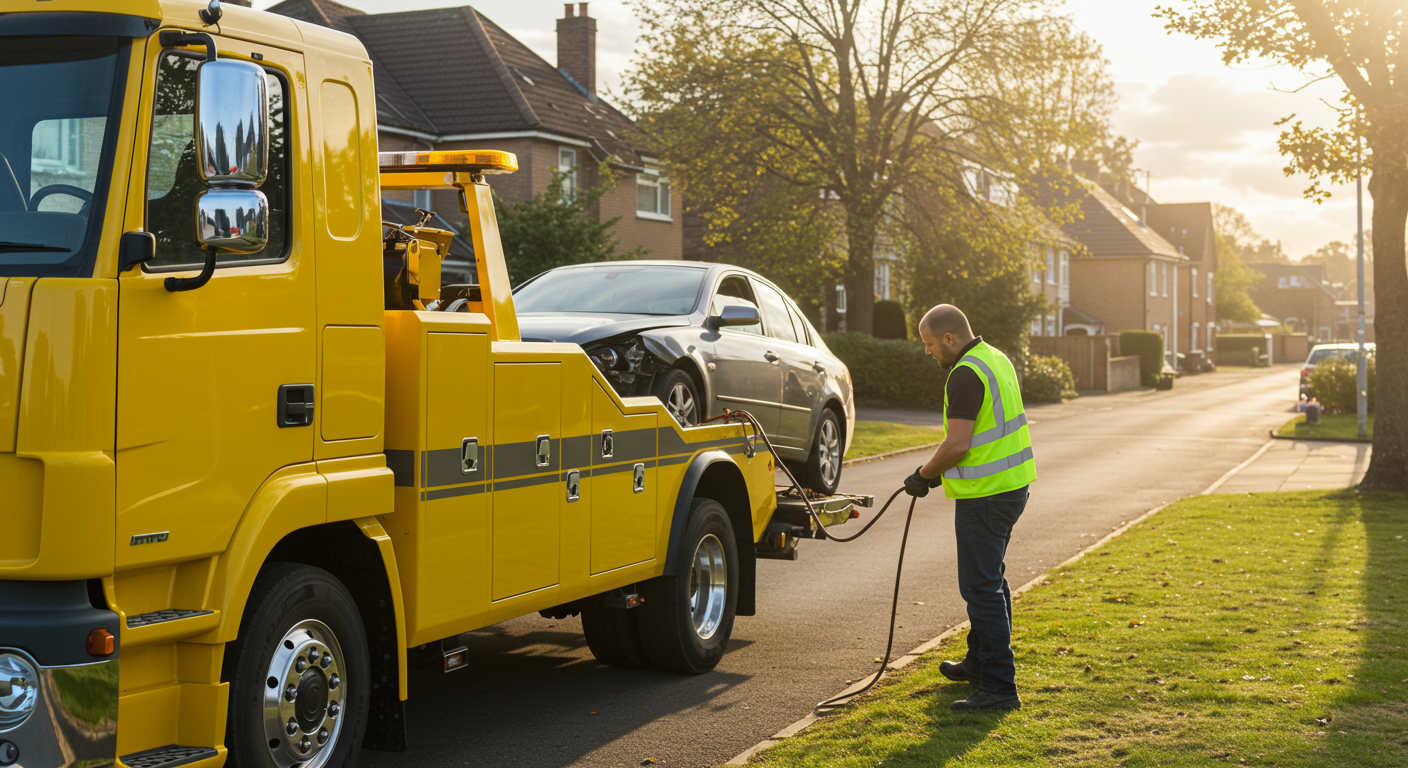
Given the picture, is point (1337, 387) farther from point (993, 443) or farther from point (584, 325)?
point (993, 443)

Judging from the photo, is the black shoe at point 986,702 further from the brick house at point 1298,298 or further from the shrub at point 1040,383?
the brick house at point 1298,298

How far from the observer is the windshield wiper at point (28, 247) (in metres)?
3.80

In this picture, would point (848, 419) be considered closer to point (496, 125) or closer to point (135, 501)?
point (135, 501)

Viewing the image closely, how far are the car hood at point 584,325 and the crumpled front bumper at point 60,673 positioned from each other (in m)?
4.13

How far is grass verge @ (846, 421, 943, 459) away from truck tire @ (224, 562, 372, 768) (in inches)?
630

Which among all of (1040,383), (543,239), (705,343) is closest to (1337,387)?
(1040,383)

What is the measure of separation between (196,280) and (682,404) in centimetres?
447

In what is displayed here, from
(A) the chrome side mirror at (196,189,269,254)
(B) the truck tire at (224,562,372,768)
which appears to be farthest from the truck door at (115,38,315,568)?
(B) the truck tire at (224,562,372,768)

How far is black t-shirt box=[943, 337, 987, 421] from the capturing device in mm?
6480

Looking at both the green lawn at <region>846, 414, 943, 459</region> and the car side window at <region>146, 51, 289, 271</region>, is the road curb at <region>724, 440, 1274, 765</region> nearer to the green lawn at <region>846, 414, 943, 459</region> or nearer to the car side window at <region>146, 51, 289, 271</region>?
the car side window at <region>146, 51, 289, 271</region>

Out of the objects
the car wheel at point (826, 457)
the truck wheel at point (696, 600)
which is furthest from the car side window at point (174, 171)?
the car wheel at point (826, 457)

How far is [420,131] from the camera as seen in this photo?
31656mm

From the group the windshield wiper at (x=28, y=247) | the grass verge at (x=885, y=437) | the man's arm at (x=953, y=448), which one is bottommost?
the grass verge at (x=885, y=437)

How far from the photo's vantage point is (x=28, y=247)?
3.81m
